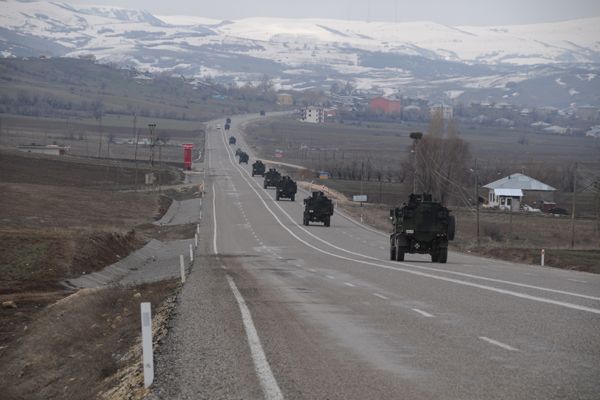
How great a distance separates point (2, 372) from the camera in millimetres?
22562

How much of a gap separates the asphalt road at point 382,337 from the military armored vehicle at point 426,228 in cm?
754

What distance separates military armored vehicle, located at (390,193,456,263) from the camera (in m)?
40.6

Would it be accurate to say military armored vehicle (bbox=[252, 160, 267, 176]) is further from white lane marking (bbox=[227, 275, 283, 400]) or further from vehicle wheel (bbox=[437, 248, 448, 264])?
white lane marking (bbox=[227, 275, 283, 400])

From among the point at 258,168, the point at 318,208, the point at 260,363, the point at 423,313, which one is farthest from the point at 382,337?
the point at 258,168

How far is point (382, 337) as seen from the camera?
15977 mm

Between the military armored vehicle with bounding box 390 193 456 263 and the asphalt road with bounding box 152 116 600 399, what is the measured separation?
754 centimetres

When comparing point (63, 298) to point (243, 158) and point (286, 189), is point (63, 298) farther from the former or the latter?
point (243, 158)

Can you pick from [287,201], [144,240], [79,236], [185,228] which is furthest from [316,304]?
[287,201]

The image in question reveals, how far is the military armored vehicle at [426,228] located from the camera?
133ft

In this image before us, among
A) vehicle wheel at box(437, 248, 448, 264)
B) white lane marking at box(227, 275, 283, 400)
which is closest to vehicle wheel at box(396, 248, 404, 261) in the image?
vehicle wheel at box(437, 248, 448, 264)

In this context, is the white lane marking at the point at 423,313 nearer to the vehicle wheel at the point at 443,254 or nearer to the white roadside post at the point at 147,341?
the white roadside post at the point at 147,341

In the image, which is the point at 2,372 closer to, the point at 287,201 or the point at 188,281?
the point at 188,281

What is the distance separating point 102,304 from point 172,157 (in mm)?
149698

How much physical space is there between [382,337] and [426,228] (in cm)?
2484
